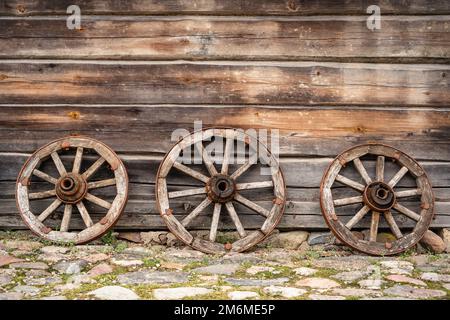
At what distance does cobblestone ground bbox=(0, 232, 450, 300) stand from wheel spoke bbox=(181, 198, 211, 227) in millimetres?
264

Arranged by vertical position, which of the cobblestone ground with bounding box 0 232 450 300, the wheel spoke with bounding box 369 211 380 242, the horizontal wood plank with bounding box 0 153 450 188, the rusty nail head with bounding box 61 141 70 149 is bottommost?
the cobblestone ground with bounding box 0 232 450 300

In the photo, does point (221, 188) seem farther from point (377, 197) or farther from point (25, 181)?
point (25, 181)

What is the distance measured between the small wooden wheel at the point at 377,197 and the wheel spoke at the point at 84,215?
2192 mm

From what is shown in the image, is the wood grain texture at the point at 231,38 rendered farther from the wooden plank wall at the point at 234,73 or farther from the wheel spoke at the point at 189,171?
the wheel spoke at the point at 189,171

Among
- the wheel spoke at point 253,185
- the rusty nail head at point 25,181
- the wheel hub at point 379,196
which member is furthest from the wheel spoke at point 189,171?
the wheel hub at point 379,196

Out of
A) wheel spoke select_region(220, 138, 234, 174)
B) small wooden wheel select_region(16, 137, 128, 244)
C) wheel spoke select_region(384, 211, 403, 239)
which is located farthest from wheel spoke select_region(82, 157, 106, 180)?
wheel spoke select_region(384, 211, 403, 239)

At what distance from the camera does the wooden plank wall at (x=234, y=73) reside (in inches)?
191

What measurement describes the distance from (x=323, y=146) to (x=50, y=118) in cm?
271

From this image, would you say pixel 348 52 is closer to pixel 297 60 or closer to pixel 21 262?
pixel 297 60

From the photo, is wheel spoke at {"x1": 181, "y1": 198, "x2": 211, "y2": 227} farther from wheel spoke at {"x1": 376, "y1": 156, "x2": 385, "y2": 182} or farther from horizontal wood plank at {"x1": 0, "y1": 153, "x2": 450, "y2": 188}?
wheel spoke at {"x1": 376, "y1": 156, "x2": 385, "y2": 182}

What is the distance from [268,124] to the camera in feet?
16.0

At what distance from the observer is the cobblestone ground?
3.40m
